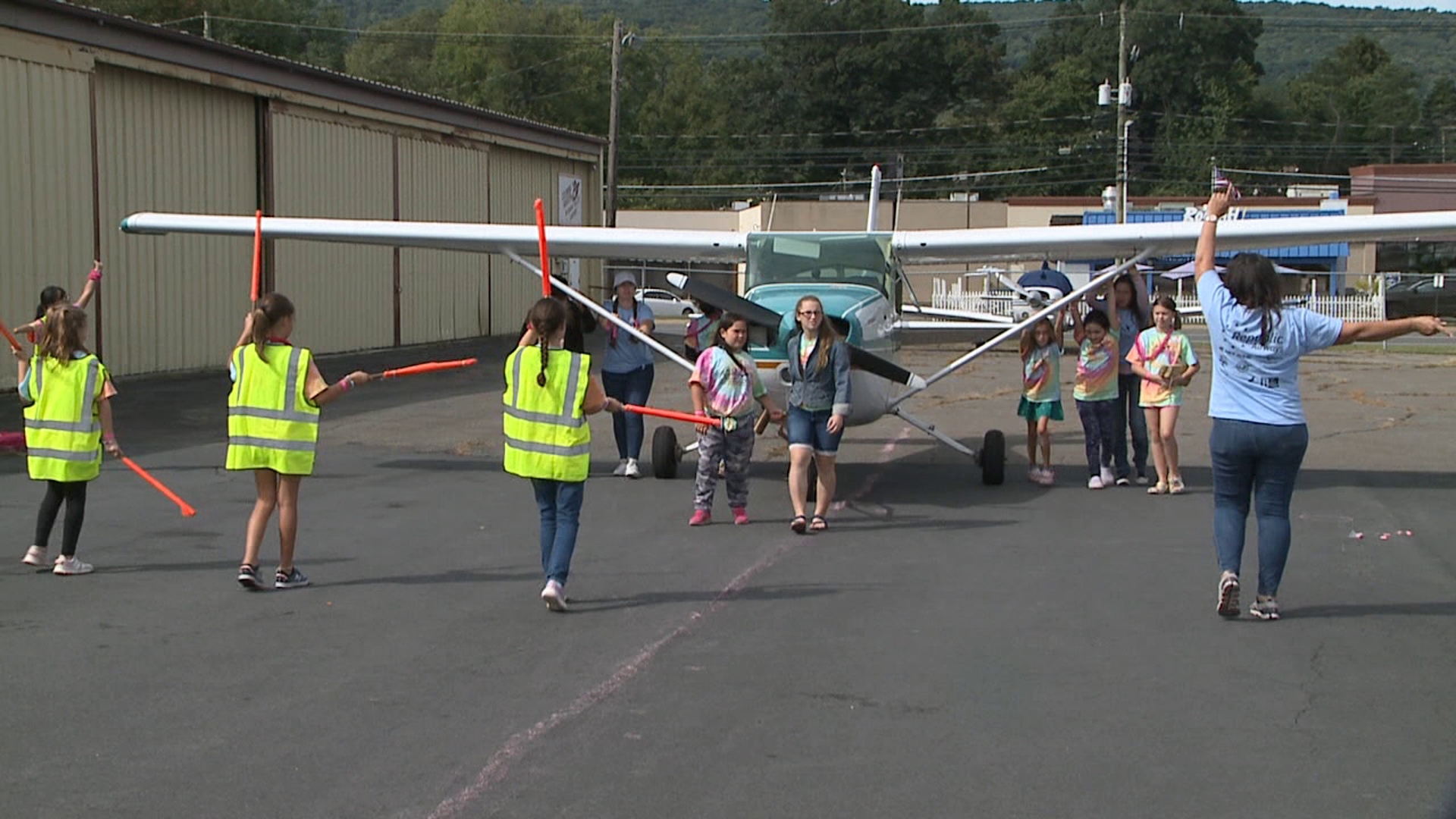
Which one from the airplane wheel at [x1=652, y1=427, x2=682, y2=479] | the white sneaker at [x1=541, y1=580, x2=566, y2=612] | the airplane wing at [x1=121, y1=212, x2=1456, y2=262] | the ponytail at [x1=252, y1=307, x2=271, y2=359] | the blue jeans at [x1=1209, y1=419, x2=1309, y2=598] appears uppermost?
the airplane wing at [x1=121, y1=212, x2=1456, y2=262]

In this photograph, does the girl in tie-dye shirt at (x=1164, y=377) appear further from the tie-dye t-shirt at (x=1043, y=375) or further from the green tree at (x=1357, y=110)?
the green tree at (x=1357, y=110)

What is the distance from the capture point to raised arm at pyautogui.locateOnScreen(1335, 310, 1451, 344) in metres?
6.13

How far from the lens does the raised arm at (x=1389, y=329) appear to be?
6.13 metres

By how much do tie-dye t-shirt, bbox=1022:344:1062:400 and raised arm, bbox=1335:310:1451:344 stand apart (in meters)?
4.72

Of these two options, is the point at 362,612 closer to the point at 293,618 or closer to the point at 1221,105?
the point at 293,618

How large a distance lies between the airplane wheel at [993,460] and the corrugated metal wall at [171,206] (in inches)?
559

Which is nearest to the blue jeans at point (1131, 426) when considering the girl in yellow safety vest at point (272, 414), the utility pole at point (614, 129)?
the girl in yellow safety vest at point (272, 414)

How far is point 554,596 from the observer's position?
6.82 meters

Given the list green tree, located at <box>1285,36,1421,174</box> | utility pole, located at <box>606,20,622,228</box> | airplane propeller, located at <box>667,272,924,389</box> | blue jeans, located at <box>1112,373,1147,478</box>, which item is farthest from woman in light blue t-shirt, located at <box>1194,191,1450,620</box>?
green tree, located at <box>1285,36,1421,174</box>

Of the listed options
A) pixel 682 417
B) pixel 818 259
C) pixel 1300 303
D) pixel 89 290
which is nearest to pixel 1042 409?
pixel 818 259

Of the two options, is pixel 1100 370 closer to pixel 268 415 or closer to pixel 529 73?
pixel 268 415

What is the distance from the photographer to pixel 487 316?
111ft

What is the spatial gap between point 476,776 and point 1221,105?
8988cm

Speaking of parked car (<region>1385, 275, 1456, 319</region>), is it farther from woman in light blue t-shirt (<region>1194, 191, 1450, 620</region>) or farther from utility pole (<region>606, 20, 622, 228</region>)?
woman in light blue t-shirt (<region>1194, 191, 1450, 620</region>)
